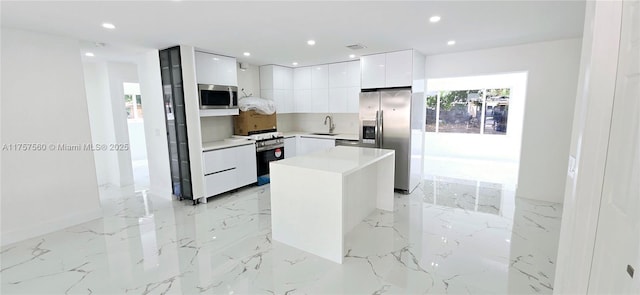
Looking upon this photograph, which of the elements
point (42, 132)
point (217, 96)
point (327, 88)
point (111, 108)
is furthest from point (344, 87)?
point (42, 132)

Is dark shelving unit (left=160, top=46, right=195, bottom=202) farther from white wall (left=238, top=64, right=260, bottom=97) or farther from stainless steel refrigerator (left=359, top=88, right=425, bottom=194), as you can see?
stainless steel refrigerator (left=359, top=88, right=425, bottom=194)

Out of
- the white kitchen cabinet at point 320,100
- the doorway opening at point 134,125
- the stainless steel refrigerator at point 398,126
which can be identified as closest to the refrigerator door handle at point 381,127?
the stainless steel refrigerator at point 398,126

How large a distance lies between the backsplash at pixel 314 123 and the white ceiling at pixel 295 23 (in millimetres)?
1926

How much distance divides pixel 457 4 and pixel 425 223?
7.75 ft

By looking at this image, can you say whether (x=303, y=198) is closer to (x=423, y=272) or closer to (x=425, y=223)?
(x=423, y=272)

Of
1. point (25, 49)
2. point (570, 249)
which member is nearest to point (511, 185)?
point (570, 249)

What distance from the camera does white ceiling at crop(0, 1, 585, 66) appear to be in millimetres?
2439

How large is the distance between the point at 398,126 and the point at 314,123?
2299 millimetres

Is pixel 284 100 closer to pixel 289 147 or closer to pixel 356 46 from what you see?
pixel 289 147

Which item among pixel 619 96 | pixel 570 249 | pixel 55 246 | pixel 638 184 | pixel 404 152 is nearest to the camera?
Answer: pixel 638 184

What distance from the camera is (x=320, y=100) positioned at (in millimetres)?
5691

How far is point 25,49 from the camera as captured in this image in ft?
9.88

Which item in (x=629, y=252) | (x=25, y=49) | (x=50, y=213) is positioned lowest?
(x=50, y=213)

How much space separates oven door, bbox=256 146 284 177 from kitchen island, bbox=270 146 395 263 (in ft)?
6.56
